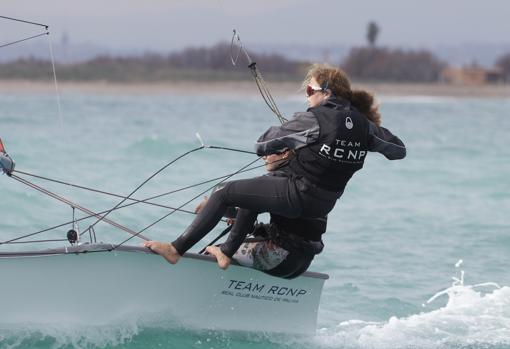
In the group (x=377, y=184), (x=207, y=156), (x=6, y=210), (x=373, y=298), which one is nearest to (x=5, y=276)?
(x=373, y=298)

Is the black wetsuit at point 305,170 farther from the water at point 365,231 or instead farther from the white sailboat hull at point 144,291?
the water at point 365,231

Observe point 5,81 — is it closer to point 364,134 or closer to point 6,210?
point 6,210

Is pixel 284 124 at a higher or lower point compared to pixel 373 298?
higher

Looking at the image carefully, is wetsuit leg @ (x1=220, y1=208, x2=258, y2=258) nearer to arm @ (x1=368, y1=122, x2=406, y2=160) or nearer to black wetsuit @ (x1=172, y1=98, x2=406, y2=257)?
black wetsuit @ (x1=172, y1=98, x2=406, y2=257)

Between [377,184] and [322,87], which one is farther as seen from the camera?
[377,184]

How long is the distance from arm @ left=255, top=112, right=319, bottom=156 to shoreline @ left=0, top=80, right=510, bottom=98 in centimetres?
4970

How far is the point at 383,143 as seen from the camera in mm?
5008

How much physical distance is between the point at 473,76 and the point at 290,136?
89254 mm

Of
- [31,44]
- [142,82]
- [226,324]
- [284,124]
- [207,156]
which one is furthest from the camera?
[142,82]

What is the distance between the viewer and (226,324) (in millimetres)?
5359

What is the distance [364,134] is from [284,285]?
0.98m

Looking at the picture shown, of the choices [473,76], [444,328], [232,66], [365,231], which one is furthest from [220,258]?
[473,76]

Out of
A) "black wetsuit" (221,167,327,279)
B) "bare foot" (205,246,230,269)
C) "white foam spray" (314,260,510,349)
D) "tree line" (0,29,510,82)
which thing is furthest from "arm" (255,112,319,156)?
"tree line" (0,29,510,82)

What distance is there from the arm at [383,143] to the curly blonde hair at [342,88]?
91 millimetres
